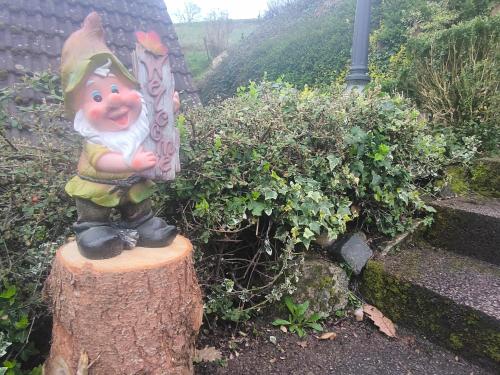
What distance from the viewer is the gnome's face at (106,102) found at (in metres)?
1.55

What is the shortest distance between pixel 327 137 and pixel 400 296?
3.69 feet

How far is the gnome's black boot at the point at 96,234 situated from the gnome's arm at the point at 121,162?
20 centimetres

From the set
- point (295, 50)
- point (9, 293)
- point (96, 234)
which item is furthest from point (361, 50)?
point (295, 50)

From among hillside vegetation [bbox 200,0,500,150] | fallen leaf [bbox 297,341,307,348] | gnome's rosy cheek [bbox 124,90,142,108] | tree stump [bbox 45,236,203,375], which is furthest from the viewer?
hillside vegetation [bbox 200,0,500,150]

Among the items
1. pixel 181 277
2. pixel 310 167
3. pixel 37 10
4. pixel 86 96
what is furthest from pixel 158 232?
pixel 37 10

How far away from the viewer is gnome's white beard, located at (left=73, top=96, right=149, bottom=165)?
5.15 feet

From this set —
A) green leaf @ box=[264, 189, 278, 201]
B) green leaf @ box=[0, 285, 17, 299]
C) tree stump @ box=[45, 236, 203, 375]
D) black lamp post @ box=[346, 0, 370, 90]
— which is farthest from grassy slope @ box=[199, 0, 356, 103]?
tree stump @ box=[45, 236, 203, 375]

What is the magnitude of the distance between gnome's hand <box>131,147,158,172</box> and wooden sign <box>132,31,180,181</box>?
5 centimetres

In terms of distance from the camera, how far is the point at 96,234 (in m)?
1.55

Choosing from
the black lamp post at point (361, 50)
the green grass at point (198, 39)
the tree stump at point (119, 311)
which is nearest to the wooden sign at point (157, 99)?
the tree stump at point (119, 311)

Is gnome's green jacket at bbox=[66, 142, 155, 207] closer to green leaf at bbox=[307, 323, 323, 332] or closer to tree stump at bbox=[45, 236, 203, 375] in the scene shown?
tree stump at bbox=[45, 236, 203, 375]

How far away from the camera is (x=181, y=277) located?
5.33 feet

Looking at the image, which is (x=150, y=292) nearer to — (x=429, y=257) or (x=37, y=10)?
(x=429, y=257)

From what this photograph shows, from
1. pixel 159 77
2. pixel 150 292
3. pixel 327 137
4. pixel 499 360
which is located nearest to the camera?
pixel 150 292
